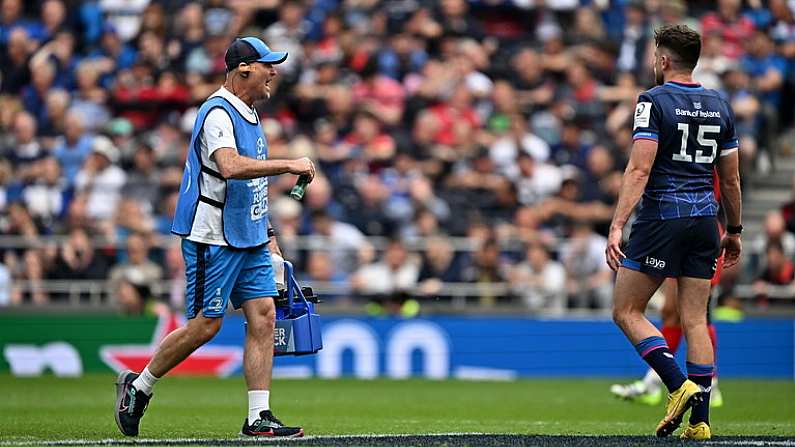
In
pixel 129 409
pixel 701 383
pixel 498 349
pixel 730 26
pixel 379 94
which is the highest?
pixel 730 26

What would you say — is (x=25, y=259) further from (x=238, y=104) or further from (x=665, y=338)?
(x=238, y=104)

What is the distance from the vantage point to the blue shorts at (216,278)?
8.72 metres

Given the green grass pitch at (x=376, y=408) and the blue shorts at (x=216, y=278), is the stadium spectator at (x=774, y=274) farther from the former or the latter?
the blue shorts at (x=216, y=278)

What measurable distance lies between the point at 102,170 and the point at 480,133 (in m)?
5.27

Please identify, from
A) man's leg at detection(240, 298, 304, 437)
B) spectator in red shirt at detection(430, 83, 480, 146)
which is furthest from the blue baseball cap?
spectator in red shirt at detection(430, 83, 480, 146)

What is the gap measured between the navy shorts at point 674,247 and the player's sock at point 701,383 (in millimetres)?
545

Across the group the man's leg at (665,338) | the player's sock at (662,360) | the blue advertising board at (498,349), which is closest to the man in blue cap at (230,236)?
the player's sock at (662,360)

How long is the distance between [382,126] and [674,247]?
12.3 metres

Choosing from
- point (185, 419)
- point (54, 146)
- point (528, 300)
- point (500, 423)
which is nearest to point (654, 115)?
point (500, 423)

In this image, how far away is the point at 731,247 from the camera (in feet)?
30.9

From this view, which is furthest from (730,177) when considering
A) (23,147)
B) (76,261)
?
(23,147)

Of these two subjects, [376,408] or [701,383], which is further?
[376,408]

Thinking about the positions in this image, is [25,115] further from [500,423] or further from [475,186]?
[500,423]

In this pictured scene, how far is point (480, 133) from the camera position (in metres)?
20.9
